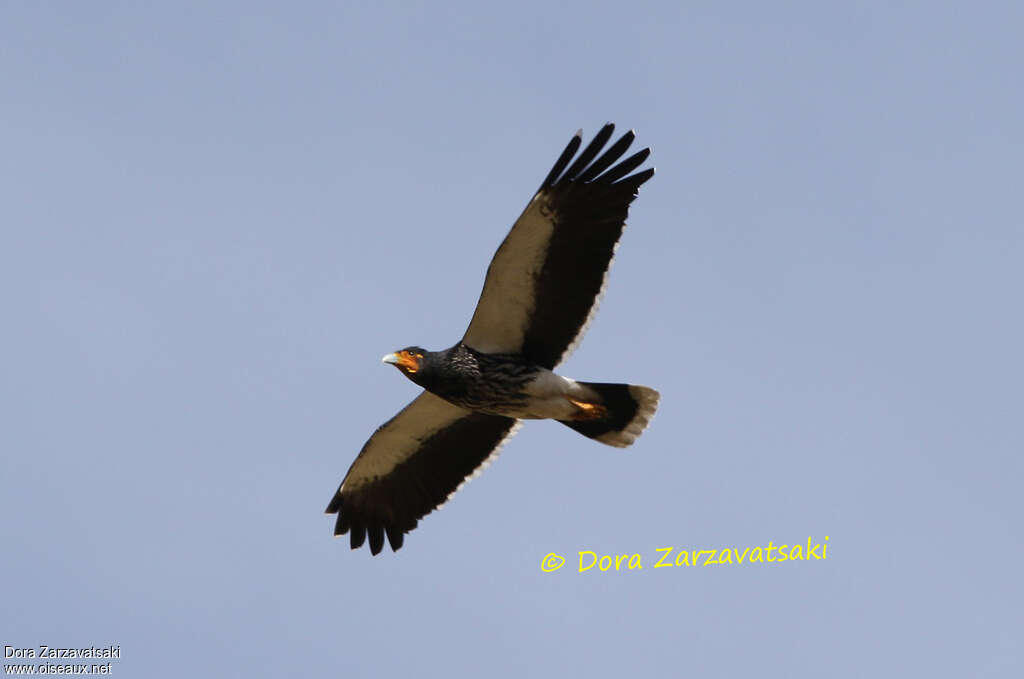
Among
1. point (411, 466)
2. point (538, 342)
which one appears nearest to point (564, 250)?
point (538, 342)

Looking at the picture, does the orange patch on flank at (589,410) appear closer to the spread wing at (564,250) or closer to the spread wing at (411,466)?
the spread wing at (564,250)

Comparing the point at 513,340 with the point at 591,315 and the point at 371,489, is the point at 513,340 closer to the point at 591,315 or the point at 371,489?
the point at 591,315

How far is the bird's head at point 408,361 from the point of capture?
1545cm

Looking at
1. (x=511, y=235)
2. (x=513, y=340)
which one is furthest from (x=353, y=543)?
(x=511, y=235)

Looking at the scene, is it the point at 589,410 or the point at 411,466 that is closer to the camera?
the point at 589,410

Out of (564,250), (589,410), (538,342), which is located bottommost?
(589,410)

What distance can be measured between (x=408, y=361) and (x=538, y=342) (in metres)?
1.33

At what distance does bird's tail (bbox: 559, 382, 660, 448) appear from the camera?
620 inches

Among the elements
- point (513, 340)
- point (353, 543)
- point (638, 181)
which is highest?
point (638, 181)

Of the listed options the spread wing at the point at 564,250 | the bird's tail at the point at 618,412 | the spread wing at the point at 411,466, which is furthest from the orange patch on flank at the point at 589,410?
the spread wing at the point at 411,466

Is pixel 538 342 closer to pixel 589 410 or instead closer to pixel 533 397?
pixel 533 397

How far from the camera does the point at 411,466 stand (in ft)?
56.5

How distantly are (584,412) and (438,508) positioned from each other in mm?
2395

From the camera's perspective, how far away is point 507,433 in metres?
16.9
